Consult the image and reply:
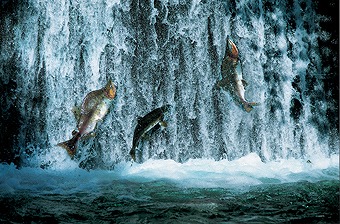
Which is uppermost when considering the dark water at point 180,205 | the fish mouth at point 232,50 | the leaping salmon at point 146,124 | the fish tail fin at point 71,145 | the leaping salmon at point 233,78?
the fish mouth at point 232,50

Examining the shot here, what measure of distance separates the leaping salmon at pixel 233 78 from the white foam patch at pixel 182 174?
40.6 inches

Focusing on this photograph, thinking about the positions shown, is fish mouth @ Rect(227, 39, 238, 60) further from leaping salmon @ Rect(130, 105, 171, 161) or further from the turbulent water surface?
leaping salmon @ Rect(130, 105, 171, 161)

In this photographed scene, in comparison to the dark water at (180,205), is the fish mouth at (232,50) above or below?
above

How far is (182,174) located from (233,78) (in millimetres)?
1682

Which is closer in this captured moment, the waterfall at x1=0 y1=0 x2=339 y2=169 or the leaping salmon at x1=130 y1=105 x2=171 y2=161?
the leaping salmon at x1=130 y1=105 x2=171 y2=161

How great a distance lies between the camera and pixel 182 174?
5645 mm

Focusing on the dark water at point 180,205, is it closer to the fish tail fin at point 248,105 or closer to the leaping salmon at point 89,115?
the leaping salmon at point 89,115

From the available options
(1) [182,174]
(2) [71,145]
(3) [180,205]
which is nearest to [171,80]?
(1) [182,174]

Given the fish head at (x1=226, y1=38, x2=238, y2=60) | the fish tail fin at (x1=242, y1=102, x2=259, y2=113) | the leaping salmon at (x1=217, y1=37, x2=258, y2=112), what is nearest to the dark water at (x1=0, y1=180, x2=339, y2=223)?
the fish tail fin at (x1=242, y1=102, x2=259, y2=113)

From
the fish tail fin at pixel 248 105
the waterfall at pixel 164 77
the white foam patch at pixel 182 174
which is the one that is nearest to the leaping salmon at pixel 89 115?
the white foam patch at pixel 182 174

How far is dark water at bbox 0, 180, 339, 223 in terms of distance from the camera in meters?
3.62

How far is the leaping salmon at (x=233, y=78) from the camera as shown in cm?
592

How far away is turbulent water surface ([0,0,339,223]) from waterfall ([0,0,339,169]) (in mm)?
17

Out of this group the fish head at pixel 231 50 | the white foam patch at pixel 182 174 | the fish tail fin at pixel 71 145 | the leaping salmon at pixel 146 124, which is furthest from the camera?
the fish head at pixel 231 50
